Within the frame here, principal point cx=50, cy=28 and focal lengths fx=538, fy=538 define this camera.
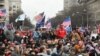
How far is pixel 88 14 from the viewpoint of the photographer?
4843 inches

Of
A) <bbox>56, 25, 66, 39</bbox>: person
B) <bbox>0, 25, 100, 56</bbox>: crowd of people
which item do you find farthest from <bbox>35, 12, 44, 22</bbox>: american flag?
<bbox>56, 25, 66, 39</bbox>: person

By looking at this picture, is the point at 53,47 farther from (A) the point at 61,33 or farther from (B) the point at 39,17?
(B) the point at 39,17

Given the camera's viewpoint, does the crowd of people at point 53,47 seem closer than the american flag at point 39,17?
Yes

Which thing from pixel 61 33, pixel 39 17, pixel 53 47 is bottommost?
pixel 53 47

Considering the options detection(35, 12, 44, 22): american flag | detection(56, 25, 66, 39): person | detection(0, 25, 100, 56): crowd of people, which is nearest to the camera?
detection(0, 25, 100, 56): crowd of people

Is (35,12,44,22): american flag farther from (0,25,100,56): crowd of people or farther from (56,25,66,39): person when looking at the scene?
(56,25,66,39): person

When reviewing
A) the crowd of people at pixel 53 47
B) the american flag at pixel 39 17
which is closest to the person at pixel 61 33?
the crowd of people at pixel 53 47

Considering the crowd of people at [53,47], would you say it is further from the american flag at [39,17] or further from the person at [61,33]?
the american flag at [39,17]

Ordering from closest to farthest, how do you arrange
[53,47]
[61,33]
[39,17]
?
[53,47] → [61,33] → [39,17]

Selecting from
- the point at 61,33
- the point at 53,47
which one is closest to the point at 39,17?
the point at 61,33

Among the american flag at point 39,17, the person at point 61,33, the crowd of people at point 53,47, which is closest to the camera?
the crowd of people at point 53,47

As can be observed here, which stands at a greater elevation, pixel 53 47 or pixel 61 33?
pixel 61 33

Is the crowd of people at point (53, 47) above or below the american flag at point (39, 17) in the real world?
below

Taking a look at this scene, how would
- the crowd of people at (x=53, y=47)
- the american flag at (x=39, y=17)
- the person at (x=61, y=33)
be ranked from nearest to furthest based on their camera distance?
the crowd of people at (x=53, y=47), the person at (x=61, y=33), the american flag at (x=39, y=17)
